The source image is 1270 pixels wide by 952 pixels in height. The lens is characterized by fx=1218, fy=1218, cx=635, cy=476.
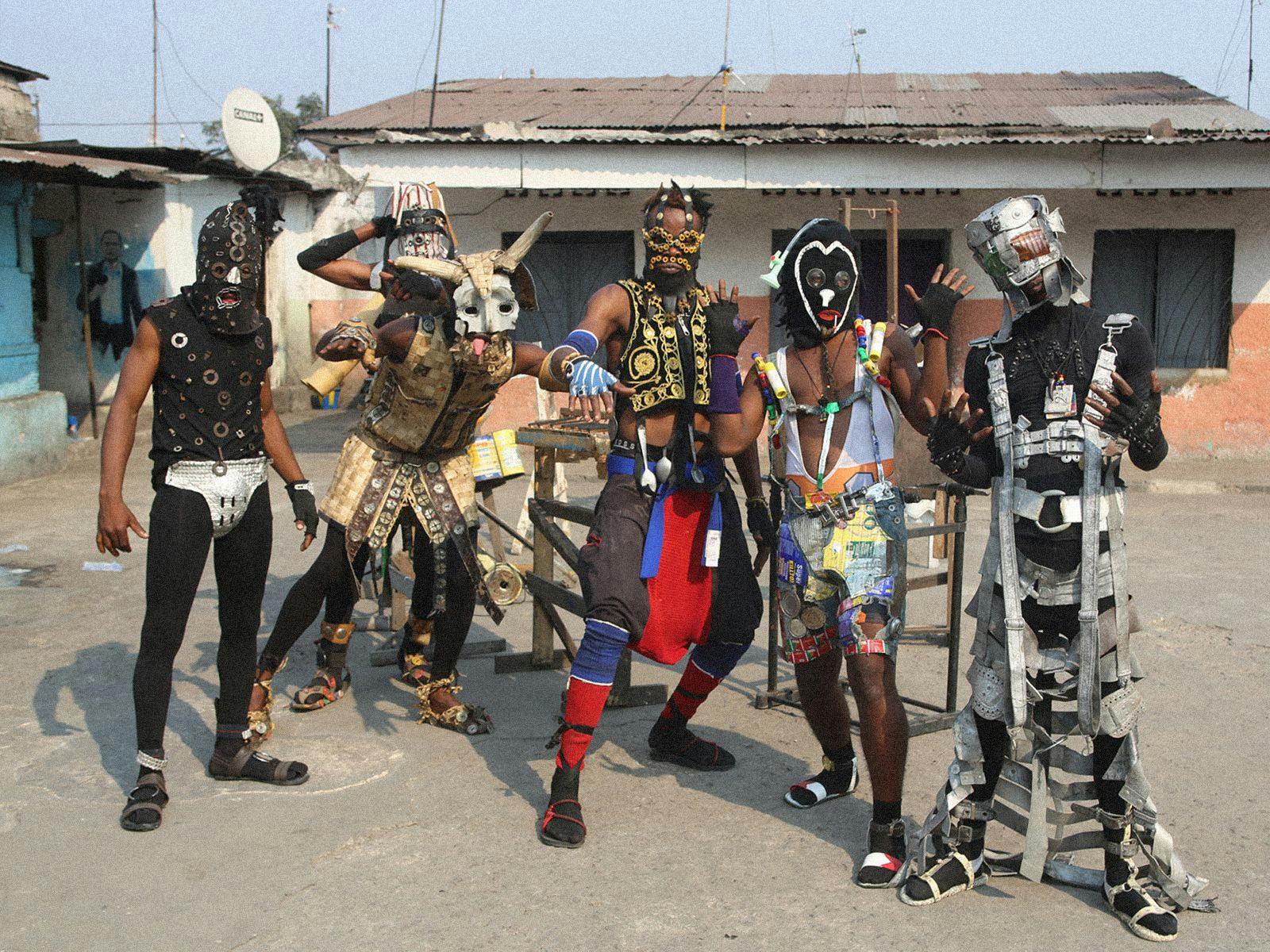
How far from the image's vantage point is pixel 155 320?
14.1 ft

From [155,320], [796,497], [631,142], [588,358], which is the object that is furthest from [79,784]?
[631,142]

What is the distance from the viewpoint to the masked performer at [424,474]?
4.91 m

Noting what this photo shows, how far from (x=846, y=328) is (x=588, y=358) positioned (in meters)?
0.91

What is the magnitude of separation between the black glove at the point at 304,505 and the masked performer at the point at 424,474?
0.33 m

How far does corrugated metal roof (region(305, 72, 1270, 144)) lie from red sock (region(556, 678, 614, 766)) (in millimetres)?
8042

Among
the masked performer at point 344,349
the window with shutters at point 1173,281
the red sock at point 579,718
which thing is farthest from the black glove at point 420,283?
the window with shutters at point 1173,281

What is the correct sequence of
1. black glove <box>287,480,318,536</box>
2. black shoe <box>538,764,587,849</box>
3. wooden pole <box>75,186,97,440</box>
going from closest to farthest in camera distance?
black shoe <box>538,764,587,849</box> < black glove <box>287,480,318,536</box> < wooden pole <box>75,186,97,440</box>

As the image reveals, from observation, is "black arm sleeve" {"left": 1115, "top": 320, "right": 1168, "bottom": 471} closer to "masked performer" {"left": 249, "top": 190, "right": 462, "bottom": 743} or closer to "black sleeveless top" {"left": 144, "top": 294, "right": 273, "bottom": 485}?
"masked performer" {"left": 249, "top": 190, "right": 462, "bottom": 743}

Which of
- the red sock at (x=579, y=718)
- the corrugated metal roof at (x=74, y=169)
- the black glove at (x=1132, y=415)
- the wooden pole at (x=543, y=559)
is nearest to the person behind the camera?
the black glove at (x=1132, y=415)

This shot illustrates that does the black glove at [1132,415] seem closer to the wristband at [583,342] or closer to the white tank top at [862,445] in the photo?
the white tank top at [862,445]

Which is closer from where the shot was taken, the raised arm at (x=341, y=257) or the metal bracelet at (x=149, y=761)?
the metal bracelet at (x=149, y=761)

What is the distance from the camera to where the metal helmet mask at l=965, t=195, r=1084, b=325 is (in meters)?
3.55

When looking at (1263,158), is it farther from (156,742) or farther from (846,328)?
(156,742)

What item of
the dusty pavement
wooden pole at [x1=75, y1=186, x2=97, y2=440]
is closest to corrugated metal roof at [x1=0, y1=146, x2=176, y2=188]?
wooden pole at [x1=75, y1=186, x2=97, y2=440]
